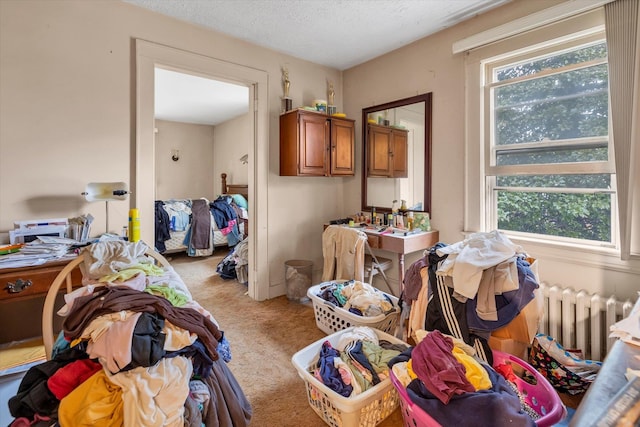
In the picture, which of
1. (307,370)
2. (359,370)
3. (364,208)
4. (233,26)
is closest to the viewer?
(359,370)

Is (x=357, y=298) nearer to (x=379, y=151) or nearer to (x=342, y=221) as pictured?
(x=342, y=221)

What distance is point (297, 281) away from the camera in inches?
126

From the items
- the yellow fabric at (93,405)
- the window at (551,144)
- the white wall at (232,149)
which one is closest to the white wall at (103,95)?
the window at (551,144)

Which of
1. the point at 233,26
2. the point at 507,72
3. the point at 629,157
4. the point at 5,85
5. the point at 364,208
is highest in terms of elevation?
the point at 233,26

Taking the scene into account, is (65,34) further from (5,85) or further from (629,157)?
(629,157)

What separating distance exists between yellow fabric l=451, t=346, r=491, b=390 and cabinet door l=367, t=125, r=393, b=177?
225 centimetres

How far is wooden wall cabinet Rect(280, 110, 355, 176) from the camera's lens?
3.01 metres

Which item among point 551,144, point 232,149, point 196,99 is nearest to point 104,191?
point 551,144

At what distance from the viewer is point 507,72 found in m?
2.42

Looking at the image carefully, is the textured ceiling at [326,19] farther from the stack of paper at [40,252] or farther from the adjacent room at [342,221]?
the stack of paper at [40,252]

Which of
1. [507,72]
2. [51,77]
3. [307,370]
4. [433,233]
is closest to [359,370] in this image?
[307,370]

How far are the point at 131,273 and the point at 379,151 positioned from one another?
2679 millimetres

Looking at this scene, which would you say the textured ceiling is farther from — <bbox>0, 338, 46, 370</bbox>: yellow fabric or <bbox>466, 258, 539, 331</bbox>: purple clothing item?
<bbox>0, 338, 46, 370</bbox>: yellow fabric

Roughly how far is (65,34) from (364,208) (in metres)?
2.88
